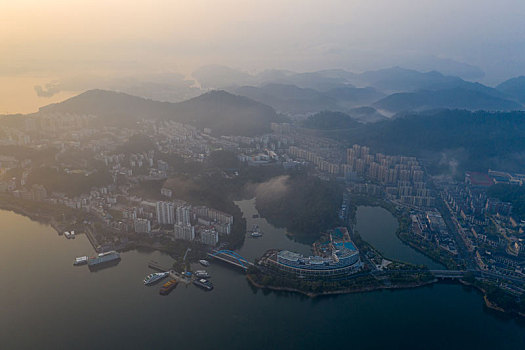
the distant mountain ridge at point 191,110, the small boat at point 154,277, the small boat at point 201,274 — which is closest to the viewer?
the small boat at point 154,277

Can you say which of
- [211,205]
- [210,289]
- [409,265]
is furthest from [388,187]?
[210,289]

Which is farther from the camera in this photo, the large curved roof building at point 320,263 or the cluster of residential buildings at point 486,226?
the cluster of residential buildings at point 486,226

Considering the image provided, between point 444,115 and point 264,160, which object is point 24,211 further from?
point 444,115

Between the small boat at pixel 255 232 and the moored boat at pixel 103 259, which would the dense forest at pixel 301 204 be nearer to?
the small boat at pixel 255 232

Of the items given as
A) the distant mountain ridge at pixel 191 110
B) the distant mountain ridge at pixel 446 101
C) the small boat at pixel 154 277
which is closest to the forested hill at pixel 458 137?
the distant mountain ridge at pixel 191 110

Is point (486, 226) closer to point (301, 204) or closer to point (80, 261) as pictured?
point (301, 204)

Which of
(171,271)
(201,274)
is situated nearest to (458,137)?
(201,274)
